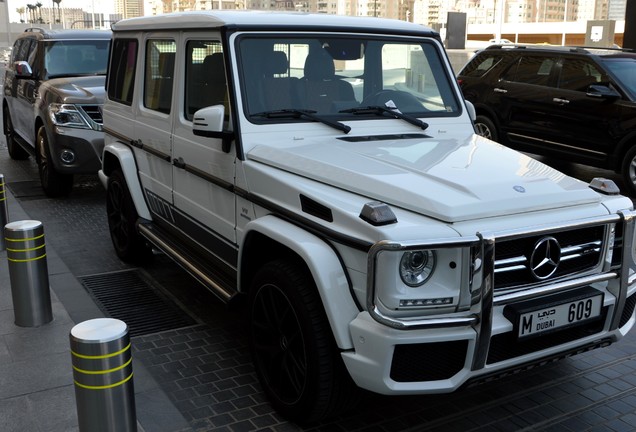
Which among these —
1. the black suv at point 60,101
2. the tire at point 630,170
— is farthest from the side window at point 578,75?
the black suv at point 60,101

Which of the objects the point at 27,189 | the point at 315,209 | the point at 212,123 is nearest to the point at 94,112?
the point at 27,189

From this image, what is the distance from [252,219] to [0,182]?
360cm

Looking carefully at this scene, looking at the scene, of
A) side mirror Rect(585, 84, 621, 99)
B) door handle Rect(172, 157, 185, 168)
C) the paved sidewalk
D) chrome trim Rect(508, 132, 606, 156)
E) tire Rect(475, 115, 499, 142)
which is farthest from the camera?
tire Rect(475, 115, 499, 142)

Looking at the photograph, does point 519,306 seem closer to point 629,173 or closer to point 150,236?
point 150,236

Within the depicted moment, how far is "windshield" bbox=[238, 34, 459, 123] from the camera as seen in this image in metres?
4.43

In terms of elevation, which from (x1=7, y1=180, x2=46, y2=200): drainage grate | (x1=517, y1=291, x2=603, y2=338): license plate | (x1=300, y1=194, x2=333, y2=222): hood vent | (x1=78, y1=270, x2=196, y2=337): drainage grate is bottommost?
(x1=7, y1=180, x2=46, y2=200): drainage grate

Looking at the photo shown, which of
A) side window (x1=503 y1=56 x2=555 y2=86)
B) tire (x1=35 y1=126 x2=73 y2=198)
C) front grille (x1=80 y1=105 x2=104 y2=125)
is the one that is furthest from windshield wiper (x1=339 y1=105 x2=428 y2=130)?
side window (x1=503 y1=56 x2=555 y2=86)

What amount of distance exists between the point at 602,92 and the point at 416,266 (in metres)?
7.86

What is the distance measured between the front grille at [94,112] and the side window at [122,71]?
225 centimetres

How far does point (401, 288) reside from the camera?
311cm

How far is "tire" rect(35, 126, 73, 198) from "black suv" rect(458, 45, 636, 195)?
21.9 ft

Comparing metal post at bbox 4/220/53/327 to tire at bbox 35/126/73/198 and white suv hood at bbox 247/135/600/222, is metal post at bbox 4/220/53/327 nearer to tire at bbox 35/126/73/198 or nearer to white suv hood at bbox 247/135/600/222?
white suv hood at bbox 247/135/600/222

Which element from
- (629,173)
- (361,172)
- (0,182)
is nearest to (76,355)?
(361,172)

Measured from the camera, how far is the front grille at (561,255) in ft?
10.8
